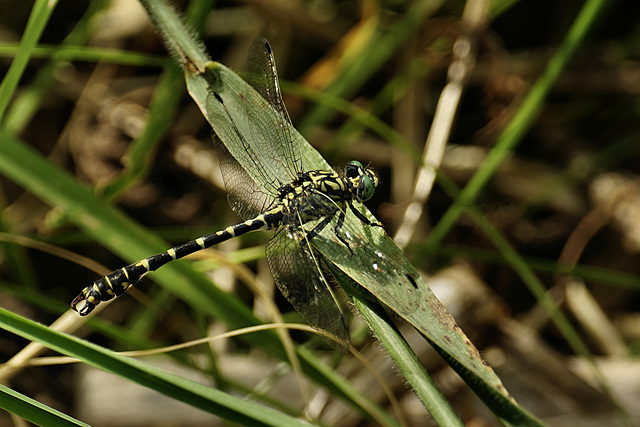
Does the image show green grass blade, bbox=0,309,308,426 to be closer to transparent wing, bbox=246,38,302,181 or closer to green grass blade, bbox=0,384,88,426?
green grass blade, bbox=0,384,88,426

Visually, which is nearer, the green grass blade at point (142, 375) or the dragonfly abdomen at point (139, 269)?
the green grass blade at point (142, 375)

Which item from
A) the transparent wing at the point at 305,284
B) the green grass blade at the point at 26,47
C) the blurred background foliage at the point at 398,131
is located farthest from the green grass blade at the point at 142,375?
the blurred background foliage at the point at 398,131

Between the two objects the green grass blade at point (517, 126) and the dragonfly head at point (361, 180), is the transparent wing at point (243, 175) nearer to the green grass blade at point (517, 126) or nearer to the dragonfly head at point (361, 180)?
the dragonfly head at point (361, 180)

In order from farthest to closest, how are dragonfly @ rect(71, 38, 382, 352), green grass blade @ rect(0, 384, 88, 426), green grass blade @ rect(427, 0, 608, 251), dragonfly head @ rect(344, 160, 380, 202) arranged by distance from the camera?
green grass blade @ rect(427, 0, 608, 251) < dragonfly head @ rect(344, 160, 380, 202) < dragonfly @ rect(71, 38, 382, 352) < green grass blade @ rect(0, 384, 88, 426)

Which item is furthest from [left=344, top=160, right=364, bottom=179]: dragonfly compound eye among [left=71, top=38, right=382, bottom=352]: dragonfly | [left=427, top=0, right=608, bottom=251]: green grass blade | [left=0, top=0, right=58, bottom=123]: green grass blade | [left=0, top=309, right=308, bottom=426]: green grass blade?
[left=0, top=0, right=58, bottom=123]: green grass blade

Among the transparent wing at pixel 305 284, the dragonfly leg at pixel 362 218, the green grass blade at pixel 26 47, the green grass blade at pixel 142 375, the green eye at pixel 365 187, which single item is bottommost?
the green grass blade at pixel 142 375

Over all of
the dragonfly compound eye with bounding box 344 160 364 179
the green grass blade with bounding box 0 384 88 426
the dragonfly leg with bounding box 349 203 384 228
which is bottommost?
the green grass blade with bounding box 0 384 88 426
